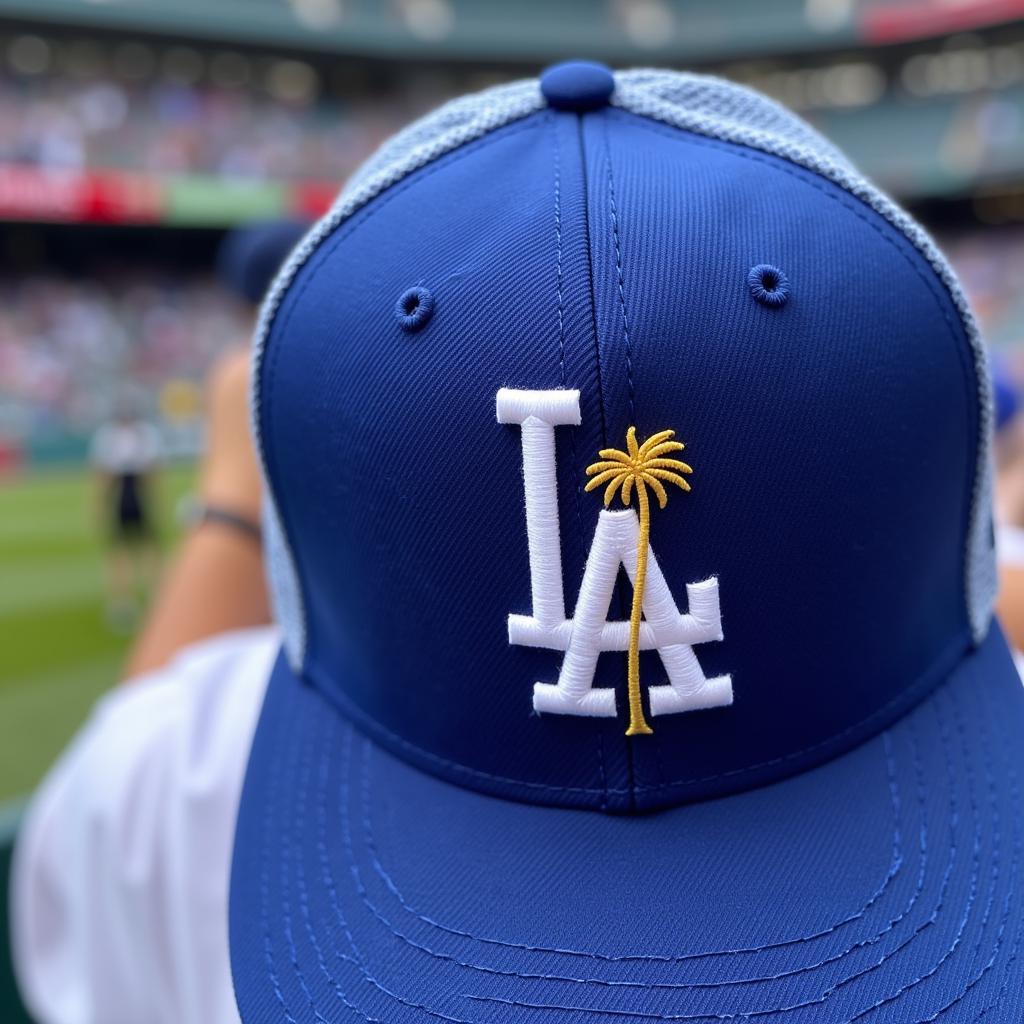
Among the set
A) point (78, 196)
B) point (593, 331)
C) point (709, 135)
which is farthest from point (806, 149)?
point (78, 196)

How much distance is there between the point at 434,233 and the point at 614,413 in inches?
6.5

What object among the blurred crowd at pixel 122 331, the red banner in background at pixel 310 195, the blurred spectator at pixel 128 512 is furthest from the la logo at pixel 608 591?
the red banner in background at pixel 310 195

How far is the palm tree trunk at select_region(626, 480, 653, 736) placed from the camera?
1.78ft

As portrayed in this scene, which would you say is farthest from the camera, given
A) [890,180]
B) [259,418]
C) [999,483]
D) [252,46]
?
[890,180]

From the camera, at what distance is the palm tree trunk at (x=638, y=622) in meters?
0.54

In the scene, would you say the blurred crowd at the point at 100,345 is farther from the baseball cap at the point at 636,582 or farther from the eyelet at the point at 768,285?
the eyelet at the point at 768,285

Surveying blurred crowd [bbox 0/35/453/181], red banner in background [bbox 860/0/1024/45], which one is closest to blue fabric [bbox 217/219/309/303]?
blurred crowd [bbox 0/35/453/181]

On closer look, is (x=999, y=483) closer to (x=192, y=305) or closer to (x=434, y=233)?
(x=434, y=233)

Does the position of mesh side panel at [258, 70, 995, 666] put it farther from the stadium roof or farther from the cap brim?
the stadium roof

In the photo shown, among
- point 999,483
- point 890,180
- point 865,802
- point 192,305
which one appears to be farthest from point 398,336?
point 890,180

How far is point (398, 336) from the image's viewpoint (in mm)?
575

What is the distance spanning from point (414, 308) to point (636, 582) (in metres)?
0.21

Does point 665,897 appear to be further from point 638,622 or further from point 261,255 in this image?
point 261,255

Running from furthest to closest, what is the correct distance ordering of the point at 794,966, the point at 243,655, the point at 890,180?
the point at 890,180 < the point at 243,655 < the point at 794,966
